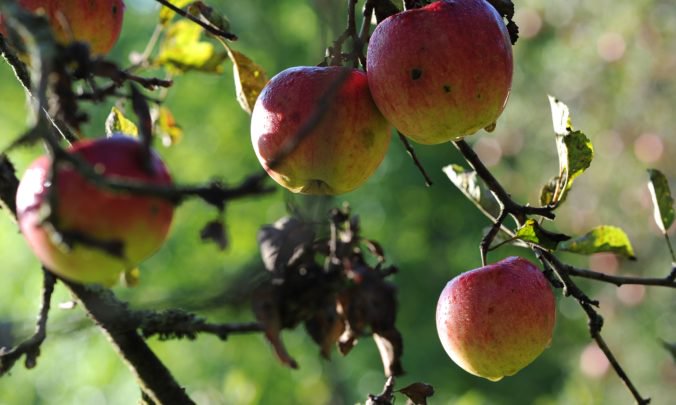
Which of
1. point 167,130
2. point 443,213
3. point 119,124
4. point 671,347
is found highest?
point 119,124

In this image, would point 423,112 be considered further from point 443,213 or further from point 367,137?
point 443,213

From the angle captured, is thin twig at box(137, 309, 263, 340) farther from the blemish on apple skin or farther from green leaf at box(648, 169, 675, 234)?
green leaf at box(648, 169, 675, 234)

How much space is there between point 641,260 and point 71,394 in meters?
4.28

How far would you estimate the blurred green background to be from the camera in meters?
5.50

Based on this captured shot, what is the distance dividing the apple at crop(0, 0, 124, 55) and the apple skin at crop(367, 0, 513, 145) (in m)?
0.35

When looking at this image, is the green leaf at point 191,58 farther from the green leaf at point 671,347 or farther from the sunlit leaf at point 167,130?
the green leaf at point 671,347

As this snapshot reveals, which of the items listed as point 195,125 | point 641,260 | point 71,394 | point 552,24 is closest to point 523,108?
point 552,24

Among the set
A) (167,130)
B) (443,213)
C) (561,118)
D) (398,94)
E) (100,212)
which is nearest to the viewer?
(100,212)

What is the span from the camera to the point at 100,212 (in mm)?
631

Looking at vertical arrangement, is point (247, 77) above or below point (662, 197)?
above

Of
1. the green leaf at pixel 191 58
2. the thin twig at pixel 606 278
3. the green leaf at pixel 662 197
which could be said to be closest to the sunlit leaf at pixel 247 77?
the green leaf at pixel 191 58

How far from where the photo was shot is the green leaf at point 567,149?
1124 mm

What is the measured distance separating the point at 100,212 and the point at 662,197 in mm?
1019

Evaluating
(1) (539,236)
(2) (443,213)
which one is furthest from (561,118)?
(2) (443,213)
